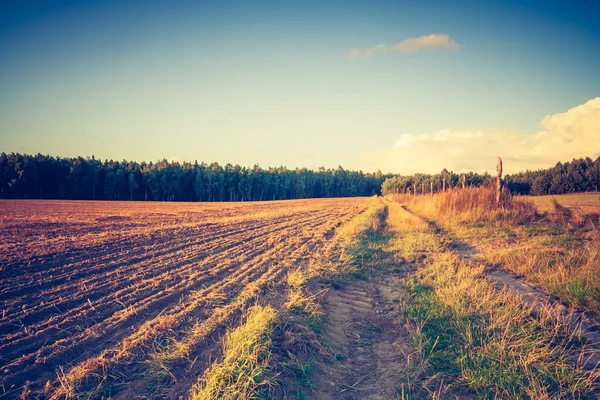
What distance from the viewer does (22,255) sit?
978 centimetres

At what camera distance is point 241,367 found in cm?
383

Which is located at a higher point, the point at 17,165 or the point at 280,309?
the point at 17,165

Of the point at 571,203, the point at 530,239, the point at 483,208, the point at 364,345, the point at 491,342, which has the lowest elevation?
the point at 364,345

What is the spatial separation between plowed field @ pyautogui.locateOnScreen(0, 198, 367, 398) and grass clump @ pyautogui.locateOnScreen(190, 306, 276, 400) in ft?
1.14

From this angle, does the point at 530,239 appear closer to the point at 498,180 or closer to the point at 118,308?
the point at 498,180

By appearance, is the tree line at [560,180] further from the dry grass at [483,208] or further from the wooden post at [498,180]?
the wooden post at [498,180]

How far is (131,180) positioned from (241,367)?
7380 cm

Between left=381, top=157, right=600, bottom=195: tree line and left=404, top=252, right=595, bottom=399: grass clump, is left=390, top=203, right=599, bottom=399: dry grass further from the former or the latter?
left=381, top=157, right=600, bottom=195: tree line

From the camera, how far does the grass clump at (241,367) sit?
3471 mm

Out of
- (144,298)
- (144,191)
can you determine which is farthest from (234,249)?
(144,191)

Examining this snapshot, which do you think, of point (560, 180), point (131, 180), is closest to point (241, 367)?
point (560, 180)

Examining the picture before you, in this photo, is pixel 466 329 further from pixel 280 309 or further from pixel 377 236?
pixel 377 236

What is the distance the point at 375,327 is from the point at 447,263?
177 inches

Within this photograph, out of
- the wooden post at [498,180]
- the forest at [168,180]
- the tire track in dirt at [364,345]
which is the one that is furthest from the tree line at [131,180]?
the tire track in dirt at [364,345]
